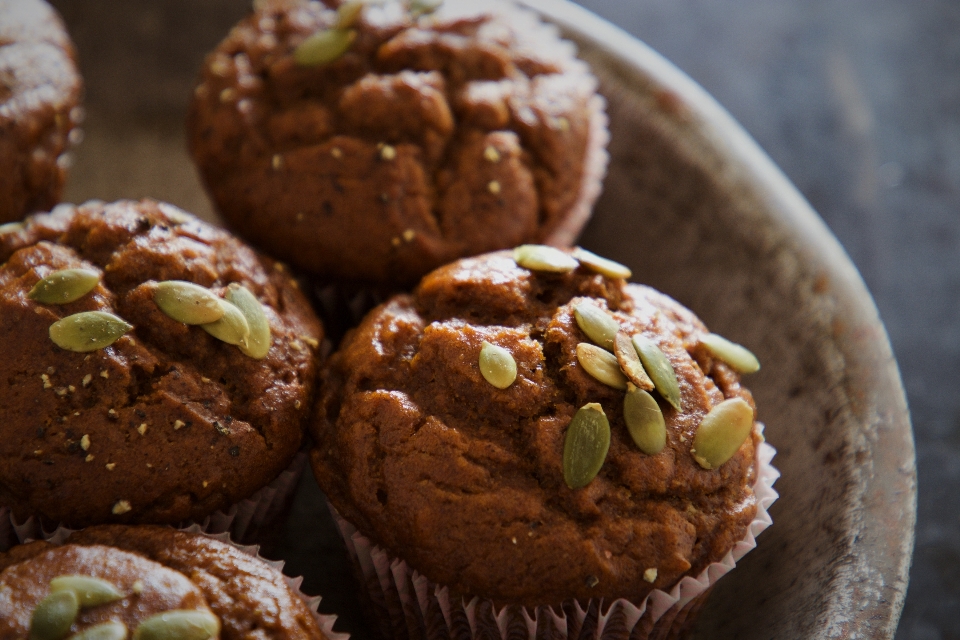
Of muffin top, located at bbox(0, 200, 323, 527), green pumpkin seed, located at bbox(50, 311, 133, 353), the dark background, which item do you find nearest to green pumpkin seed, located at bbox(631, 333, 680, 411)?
muffin top, located at bbox(0, 200, 323, 527)

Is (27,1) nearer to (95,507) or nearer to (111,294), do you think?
(111,294)

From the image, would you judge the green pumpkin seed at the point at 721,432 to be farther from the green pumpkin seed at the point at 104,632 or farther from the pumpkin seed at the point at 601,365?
the green pumpkin seed at the point at 104,632

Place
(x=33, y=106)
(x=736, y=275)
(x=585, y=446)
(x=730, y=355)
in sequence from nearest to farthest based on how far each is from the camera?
(x=585, y=446) → (x=730, y=355) → (x=33, y=106) → (x=736, y=275)

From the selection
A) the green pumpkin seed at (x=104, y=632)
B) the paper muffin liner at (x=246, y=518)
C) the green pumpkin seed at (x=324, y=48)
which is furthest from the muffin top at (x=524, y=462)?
the green pumpkin seed at (x=324, y=48)

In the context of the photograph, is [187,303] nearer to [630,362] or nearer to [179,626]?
[179,626]

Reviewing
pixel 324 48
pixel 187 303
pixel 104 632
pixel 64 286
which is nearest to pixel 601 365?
pixel 187 303

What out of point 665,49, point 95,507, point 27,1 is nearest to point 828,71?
A: point 665,49

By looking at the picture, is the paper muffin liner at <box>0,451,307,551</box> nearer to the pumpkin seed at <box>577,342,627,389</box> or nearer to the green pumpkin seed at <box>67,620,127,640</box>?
the green pumpkin seed at <box>67,620,127,640</box>
